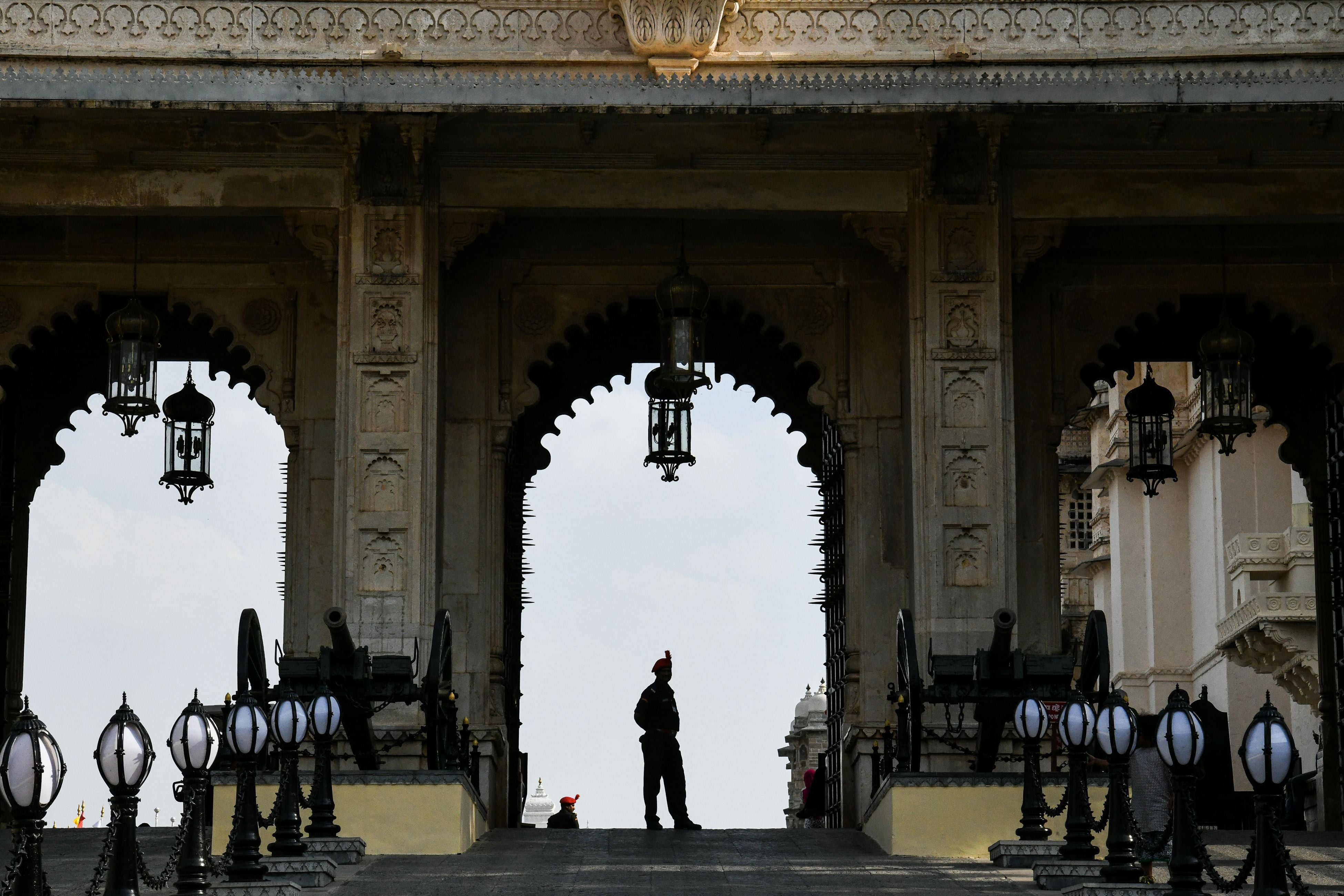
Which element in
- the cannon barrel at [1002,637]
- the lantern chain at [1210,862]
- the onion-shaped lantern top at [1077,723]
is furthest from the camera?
the cannon barrel at [1002,637]

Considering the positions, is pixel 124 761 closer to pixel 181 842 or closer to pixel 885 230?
pixel 181 842

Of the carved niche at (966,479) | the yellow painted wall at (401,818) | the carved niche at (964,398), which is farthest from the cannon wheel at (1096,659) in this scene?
the yellow painted wall at (401,818)

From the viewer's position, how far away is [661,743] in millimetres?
17922

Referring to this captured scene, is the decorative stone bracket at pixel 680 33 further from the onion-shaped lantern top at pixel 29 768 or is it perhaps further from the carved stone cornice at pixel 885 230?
the onion-shaped lantern top at pixel 29 768

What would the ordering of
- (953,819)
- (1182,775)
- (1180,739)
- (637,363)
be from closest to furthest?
(1180,739)
(1182,775)
(953,819)
(637,363)

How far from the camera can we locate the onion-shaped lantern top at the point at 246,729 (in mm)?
11961

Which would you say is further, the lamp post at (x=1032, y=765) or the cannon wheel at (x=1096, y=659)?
the cannon wheel at (x=1096, y=659)

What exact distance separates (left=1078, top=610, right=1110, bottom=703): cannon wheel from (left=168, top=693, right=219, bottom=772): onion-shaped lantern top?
5398 mm

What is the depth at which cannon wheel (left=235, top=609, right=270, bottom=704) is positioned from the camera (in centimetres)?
1488

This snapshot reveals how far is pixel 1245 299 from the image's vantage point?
61.4 feet

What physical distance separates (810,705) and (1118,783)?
814 inches

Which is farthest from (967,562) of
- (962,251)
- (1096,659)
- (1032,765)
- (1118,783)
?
(1118,783)

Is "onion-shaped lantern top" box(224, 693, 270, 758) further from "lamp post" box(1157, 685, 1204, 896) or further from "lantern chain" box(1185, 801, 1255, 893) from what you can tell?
"lantern chain" box(1185, 801, 1255, 893)

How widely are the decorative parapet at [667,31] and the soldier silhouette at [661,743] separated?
4190 millimetres
